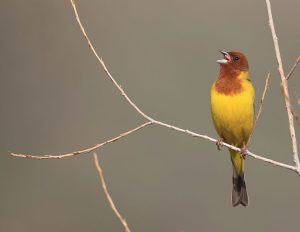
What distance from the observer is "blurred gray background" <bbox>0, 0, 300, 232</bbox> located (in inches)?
1368

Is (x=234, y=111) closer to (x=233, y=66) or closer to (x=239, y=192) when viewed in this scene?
(x=233, y=66)

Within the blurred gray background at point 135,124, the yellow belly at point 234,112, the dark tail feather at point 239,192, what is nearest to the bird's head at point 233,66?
the yellow belly at point 234,112

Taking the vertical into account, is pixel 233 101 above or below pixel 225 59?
below

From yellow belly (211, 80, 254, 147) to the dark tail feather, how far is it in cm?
112

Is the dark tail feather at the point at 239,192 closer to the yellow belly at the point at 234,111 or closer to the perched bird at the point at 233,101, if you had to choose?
the perched bird at the point at 233,101

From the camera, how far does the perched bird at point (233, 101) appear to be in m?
9.82

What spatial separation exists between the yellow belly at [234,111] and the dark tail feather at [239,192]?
1124 millimetres

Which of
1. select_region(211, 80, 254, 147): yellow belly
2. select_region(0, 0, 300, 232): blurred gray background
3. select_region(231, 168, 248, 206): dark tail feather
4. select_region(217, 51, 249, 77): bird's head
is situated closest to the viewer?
select_region(211, 80, 254, 147): yellow belly

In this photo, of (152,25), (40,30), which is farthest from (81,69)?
(40,30)

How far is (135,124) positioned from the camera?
4038 cm

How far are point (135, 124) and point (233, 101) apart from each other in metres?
30.6

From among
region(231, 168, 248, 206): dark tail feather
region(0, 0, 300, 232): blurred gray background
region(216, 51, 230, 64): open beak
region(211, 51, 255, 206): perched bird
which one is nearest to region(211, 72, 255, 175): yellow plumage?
region(211, 51, 255, 206): perched bird

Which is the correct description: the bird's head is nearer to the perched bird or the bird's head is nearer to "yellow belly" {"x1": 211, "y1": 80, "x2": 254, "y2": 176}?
the perched bird

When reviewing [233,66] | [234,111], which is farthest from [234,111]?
[233,66]
